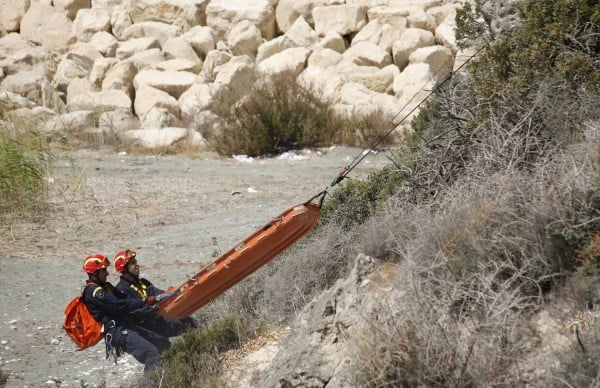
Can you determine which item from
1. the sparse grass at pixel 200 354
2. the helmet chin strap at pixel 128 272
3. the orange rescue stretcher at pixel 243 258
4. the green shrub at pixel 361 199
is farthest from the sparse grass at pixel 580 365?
the helmet chin strap at pixel 128 272

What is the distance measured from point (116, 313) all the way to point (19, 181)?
21.2ft

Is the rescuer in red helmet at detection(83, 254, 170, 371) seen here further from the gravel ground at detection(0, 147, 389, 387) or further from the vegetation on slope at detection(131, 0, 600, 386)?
the vegetation on slope at detection(131, 0, 600, 386)

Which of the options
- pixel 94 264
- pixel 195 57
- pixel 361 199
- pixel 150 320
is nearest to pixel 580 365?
pixel 361 199

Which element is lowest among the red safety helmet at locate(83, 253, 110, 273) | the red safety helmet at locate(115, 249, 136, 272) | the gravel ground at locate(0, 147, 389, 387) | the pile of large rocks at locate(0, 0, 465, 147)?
the pile of large rocks at locate(0, 0, 465, 147)

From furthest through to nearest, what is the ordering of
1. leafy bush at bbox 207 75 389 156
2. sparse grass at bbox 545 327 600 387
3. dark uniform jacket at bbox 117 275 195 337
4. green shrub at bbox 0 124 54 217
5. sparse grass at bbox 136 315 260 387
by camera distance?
leafy bush at bbox 207 75 389 156 < green shrub at bbox 0 124 54 217 < dark uniform jacket at bbox 117 275 195 337 < sparse grass at bbox 136 315 260 387 < sparse grass at bbox 545 327 600 387

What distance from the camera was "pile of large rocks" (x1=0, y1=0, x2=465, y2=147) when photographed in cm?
1983

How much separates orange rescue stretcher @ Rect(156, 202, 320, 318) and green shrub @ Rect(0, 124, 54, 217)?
616 cm

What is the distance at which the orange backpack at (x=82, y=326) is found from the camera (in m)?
7.19

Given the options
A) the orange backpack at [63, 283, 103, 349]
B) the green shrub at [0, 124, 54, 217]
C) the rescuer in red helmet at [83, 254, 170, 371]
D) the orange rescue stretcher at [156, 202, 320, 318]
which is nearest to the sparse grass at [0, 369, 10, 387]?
the orange backpack at [63, 283, 103, 349]

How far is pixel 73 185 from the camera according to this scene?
14.4m

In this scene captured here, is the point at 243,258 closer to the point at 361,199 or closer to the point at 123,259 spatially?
the point at 123,259

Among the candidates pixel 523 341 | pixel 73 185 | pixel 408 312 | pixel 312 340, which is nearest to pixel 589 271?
pixel 523 341

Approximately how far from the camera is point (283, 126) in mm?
17625

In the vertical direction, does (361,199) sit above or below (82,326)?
above
